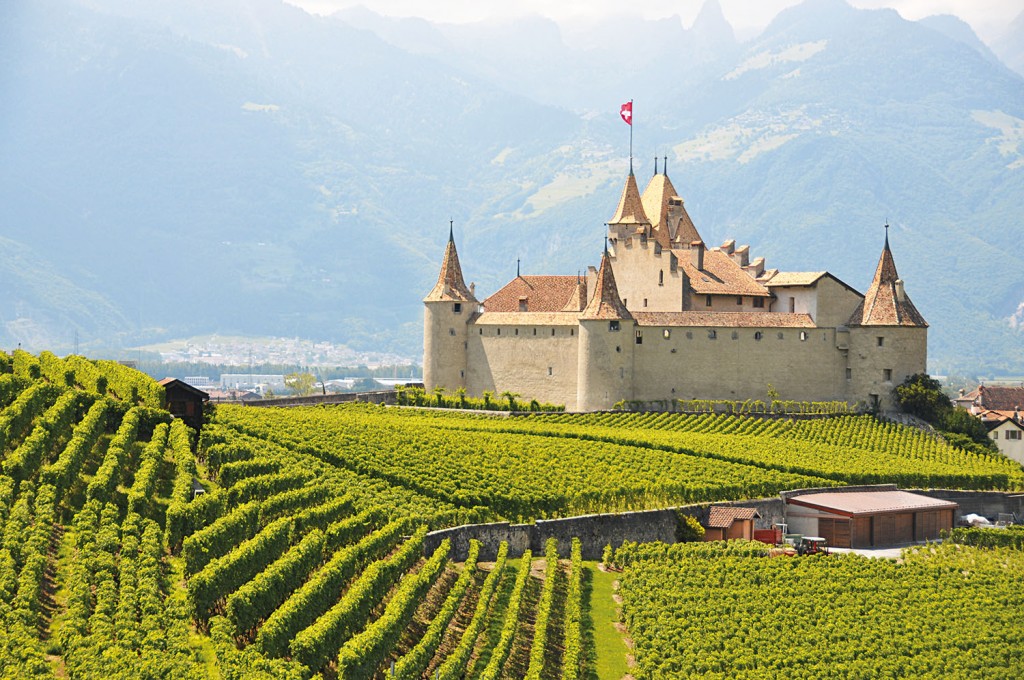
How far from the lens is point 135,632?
26.0 m

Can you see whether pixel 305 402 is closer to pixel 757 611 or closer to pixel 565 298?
pixel 565 298

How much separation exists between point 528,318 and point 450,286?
5115 millimetres

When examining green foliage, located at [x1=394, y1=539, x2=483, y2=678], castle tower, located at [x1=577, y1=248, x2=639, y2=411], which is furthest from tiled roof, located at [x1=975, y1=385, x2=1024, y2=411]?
green foliage, located at [x1=394, y1=539, x2=483, y2=678]

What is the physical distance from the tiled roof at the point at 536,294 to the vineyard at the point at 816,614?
3185cm

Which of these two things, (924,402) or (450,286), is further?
(450,286)

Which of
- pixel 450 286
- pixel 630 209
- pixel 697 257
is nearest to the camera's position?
pixel 450 286

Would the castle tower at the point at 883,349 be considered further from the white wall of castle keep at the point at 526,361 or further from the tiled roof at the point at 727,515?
the tiled roof at the point at 727,515

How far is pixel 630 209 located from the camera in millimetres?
82000

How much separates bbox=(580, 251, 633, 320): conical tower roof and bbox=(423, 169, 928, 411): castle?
0.07 metres

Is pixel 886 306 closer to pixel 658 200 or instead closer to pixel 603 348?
pixel 603 348

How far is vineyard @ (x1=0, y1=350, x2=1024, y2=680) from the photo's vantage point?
90.8ft

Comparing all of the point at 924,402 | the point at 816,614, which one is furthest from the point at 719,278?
the point at 816,614

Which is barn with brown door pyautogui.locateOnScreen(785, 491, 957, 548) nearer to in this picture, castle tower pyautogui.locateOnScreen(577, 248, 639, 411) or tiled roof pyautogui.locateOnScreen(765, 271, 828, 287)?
castle tower pyautogui.locateOnScreen(577, 248, 639, 411)

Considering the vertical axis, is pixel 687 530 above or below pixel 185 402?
below
